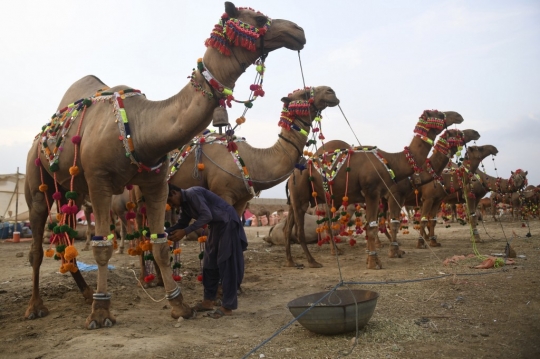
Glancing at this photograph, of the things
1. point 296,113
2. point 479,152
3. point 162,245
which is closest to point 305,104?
point 296,113

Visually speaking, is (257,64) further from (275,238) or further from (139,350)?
(275,238)

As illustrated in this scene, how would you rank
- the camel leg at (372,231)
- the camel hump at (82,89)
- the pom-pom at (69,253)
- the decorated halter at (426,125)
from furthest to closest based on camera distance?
the decorated halter at (426,125), the camel leg at (372,231), the camel hump at (82,89), the pom-pom at (69,253)

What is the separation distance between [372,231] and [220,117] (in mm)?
4971

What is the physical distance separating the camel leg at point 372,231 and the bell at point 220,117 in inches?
→ 193

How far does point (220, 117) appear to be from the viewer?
4730 millimetres

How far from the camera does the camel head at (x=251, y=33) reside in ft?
15.3

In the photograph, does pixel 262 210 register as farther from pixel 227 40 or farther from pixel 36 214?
pixel 227 40

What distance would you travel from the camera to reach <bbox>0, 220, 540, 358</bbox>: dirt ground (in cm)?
384

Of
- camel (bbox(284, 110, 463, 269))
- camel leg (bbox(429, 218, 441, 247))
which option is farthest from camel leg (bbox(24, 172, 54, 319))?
camel leg (bbox(429, 218, 441, 247))

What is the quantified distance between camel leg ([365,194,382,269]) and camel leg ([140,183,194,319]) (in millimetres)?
4311

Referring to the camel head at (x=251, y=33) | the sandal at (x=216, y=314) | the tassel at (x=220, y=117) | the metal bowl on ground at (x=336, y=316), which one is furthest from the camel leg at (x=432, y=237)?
the tassel at (x=220, y=117)

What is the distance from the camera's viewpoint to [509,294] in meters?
5.60

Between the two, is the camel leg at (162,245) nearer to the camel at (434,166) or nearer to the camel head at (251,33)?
the camel head at (251,33)

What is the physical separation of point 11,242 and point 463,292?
55.4 ft
